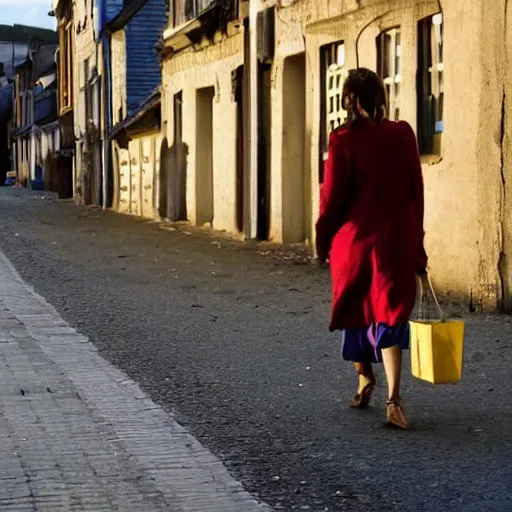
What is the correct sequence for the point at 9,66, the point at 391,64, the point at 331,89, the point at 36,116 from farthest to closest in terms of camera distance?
1. the point at 9,66
2. the point at 36,116
3. the point at 331,89
4. the point at 391,64

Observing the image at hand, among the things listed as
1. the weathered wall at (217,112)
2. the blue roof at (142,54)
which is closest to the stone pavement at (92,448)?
Answer: the weathered wall at (217,112)

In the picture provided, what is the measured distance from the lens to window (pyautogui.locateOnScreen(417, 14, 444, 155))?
12586 millimetres

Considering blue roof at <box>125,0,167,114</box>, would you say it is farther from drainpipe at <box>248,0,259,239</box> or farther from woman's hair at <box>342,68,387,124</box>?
woman's hair at <box>342,68,387,124</box>

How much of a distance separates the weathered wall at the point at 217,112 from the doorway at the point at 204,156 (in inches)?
2.4

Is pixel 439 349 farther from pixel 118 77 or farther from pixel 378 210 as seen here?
pixel 118 77

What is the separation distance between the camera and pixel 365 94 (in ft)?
20.4

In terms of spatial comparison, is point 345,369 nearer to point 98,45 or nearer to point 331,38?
point 331,38

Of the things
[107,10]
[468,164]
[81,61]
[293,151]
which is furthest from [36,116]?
[468,164]

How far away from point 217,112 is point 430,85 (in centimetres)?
1118

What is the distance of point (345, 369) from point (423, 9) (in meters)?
5.71

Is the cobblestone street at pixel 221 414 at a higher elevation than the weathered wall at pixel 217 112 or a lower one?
lower

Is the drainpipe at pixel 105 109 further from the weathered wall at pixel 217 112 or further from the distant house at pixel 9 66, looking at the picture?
the distant house at pixel 9 66

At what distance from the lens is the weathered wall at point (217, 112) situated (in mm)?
22703

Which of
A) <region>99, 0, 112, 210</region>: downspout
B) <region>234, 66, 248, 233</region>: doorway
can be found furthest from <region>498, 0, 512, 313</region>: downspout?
<region>99, 0, 112, 210</region>: downspout
